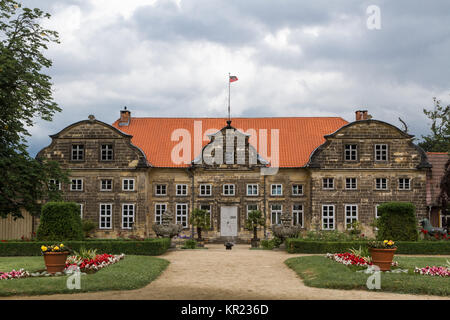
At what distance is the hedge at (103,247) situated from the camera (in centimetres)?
2152

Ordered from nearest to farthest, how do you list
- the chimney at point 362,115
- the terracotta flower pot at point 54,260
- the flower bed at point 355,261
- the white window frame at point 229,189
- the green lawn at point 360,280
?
the green lawn at point 360,280
the terracotta flower pot at point 54,260
the flower bed at point 355,261
the white window frame at point 229,189
the chimney at point 362,115

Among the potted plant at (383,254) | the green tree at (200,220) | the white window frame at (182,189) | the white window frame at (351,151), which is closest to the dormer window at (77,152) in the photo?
the white window frame at (182,189)

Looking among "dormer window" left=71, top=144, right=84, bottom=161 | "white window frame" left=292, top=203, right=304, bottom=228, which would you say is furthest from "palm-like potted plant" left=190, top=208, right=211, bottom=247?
"dormer window" left=71, top=144, right=84, bottom=161

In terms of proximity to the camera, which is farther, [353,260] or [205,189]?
[205,189]

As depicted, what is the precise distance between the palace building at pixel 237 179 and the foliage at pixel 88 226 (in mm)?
481

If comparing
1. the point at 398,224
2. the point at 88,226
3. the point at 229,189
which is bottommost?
the point at 88,226

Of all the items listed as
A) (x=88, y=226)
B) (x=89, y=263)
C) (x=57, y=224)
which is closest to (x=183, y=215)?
(x=88, y=226)

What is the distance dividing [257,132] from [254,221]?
348 inches

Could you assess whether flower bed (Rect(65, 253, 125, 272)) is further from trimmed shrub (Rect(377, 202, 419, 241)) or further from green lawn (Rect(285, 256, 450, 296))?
trimmed shrub (Rect(377, 202, 419, 241))

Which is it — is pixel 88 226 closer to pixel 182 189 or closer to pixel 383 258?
pixel 182 189

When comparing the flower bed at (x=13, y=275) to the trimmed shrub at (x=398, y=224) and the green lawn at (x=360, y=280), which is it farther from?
the trimmed shrub at (x=398, y=224)

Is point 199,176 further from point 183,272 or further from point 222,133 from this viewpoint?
point 183,272

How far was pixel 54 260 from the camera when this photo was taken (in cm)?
1481
